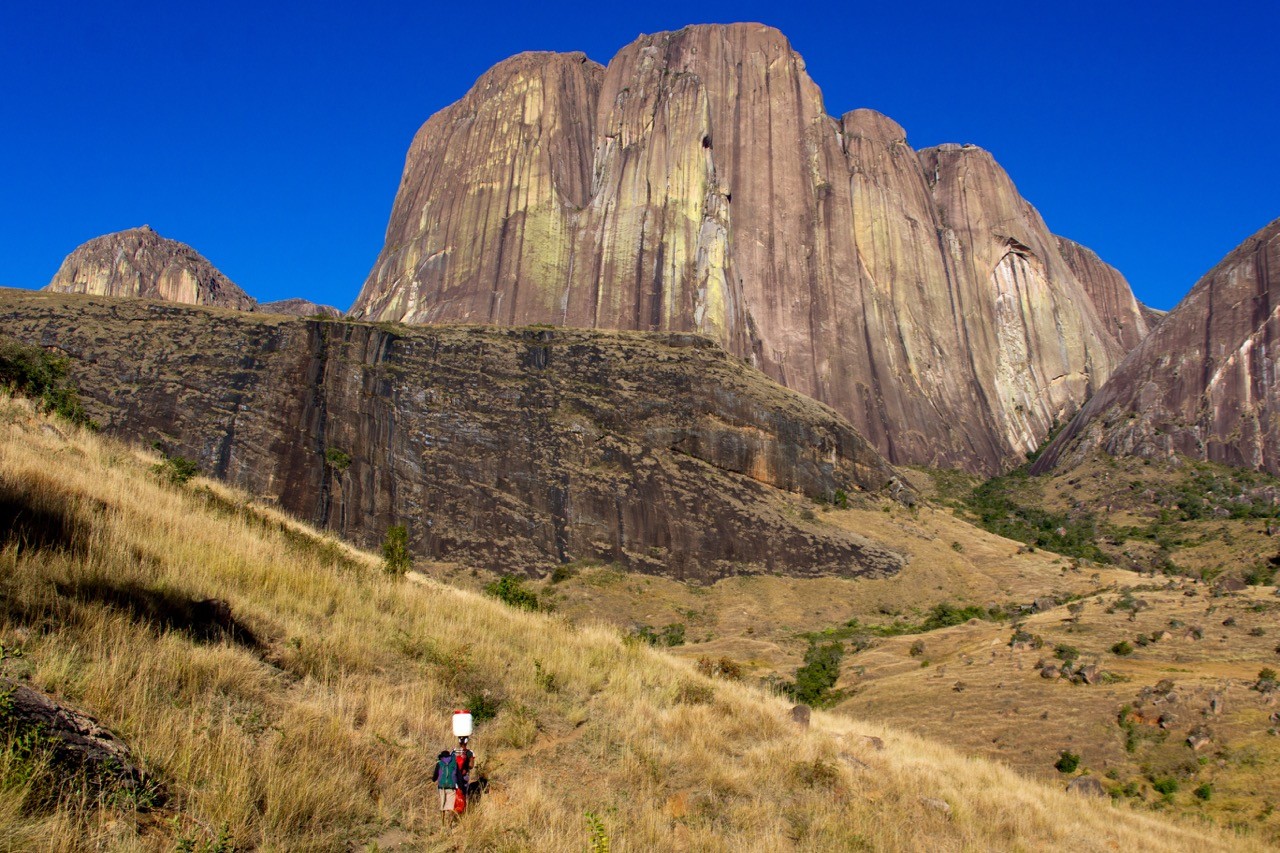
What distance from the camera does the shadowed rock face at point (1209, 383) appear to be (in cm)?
7144

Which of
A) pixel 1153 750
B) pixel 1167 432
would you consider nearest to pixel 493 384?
pixel 1153 750

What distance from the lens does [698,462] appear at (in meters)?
55.0

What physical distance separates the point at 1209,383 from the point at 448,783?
8513 centimetres

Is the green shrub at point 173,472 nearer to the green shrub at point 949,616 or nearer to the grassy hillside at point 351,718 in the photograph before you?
the grassy hillside at point 351,718

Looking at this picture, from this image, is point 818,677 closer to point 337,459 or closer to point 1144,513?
point 337,459

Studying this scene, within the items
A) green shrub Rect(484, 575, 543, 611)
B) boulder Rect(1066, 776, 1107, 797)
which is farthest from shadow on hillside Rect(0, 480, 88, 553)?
boulder Rect(1066, 776, 1107, 797)

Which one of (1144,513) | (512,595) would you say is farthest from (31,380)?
(1144,513)

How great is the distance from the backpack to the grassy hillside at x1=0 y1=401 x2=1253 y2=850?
0.59ft

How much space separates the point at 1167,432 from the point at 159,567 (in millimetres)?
80431

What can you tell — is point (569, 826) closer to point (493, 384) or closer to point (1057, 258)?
point (493, 384)

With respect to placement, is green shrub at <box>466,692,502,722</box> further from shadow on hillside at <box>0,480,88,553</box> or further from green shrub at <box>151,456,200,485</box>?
green shrub at <box>151,456,200,485</box>

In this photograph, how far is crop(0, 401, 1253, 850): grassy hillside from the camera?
5.32 metres

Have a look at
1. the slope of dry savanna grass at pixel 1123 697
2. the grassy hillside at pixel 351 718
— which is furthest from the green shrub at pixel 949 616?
the grassy hillside at pixel 351 718

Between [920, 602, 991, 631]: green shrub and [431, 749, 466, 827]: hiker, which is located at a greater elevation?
[920, 602, 991, 631]: green shrub
